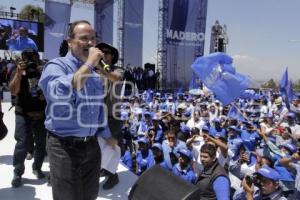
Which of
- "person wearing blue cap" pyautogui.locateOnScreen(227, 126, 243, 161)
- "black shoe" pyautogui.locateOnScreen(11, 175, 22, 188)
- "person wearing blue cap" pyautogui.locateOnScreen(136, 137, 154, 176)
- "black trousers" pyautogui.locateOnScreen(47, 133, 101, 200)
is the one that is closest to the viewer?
"black trousers" pyautogui.locateOnScreen(47, 133, 101, 200)

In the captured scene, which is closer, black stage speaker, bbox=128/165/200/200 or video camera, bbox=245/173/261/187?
black stage speaker, bbox=128/165/200/200

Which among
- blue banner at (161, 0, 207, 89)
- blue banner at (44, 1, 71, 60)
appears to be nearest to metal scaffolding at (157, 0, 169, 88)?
blue banner at (161, 0, 207, 89)

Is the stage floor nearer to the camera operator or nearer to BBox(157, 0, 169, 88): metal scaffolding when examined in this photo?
the camera operator

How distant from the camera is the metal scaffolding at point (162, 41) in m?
16.5

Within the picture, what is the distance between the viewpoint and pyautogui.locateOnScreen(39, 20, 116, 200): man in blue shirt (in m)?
1.83

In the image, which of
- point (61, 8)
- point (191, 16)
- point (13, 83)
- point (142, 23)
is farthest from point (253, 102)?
point (13, 83)

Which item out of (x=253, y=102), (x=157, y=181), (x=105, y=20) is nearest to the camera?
(x=157, y=181)

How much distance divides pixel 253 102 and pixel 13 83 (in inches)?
431

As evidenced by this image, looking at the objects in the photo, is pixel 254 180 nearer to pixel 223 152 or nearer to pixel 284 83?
pixel 223 152

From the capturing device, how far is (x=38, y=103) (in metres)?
3.34

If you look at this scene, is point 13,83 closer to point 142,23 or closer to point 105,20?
point 142,23

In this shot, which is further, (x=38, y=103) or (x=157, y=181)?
(x=38, y=103)

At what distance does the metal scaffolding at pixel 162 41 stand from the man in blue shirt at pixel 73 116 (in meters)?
14.9

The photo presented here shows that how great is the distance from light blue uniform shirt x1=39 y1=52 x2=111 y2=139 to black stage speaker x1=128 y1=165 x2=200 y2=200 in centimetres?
49
